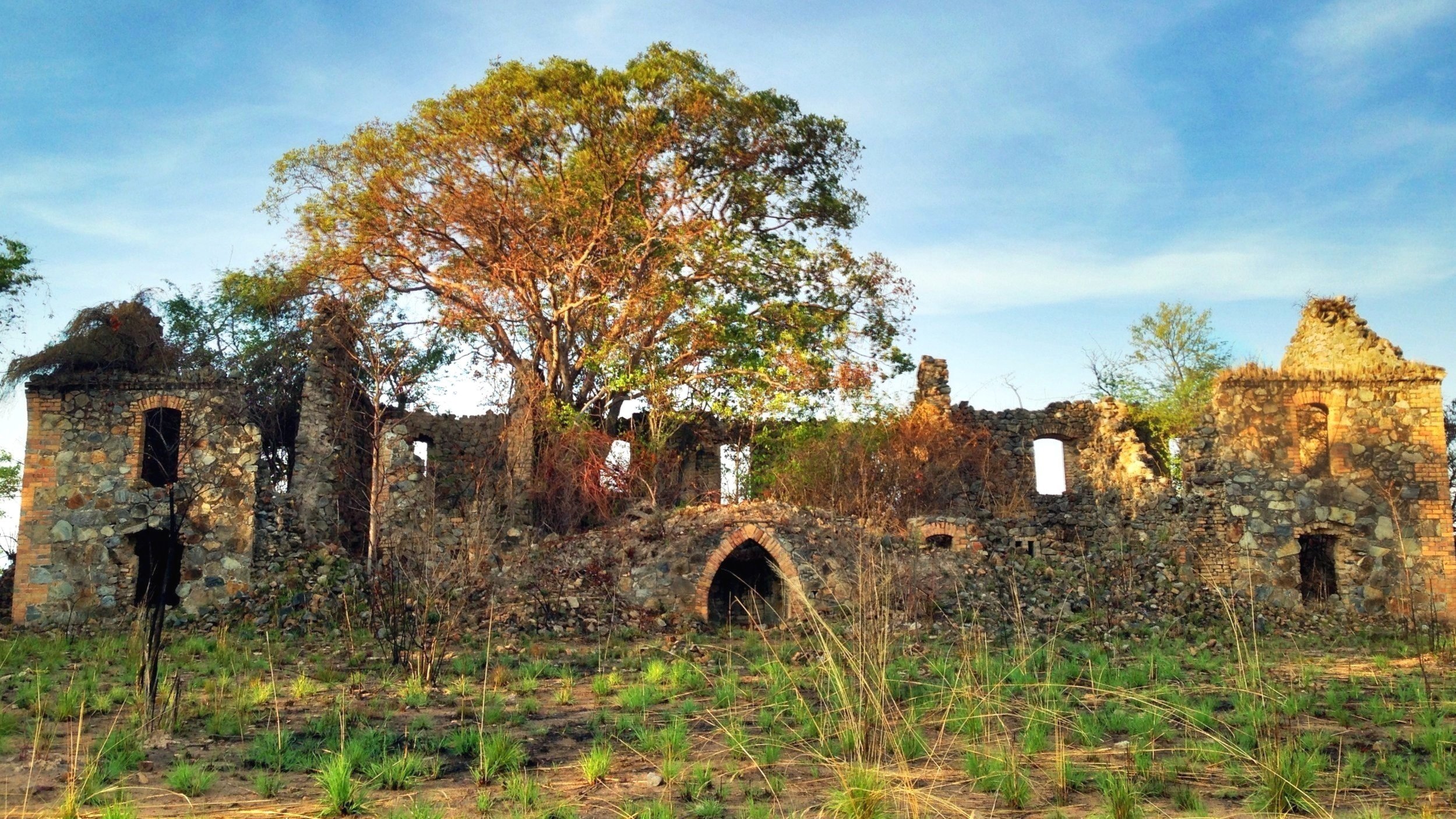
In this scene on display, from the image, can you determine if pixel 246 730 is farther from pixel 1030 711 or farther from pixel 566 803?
pixel 1030 711

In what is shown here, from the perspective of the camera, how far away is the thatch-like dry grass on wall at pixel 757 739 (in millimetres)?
6887

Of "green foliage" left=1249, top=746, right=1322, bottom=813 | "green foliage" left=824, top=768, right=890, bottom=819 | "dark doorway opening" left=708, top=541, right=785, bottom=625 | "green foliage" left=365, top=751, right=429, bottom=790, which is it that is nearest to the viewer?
"green foliage" left=824, top=768, right=890, bottom=819

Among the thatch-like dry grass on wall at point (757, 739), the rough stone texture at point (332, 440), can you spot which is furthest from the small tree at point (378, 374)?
Result: the thatch-like dry grass on wall at point (757, 739)

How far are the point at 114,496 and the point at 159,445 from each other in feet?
4.54

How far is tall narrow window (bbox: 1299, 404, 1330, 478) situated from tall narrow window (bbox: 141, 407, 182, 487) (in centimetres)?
1884

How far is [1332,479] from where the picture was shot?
1869 cm

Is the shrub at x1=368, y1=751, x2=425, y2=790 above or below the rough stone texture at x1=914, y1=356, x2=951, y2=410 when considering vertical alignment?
below

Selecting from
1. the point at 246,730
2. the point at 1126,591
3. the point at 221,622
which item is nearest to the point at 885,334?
the point at 1126,591

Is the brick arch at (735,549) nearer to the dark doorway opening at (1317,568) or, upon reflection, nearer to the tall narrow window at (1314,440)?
the dark doorway opening at (1317,568)

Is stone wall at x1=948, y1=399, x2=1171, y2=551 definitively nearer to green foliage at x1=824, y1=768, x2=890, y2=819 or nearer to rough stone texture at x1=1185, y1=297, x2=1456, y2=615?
rough stone texture at x1=1185, y1=297, x2=1456, y2=615

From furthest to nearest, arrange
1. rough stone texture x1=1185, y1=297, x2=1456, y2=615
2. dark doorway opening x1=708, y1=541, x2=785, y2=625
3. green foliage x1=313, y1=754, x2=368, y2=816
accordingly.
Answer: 1. rough stone texture x1=1185, y1=297, x2=1456, y2=615
2. dark doorway opening x1=708, y1=541, x2=785, y2=625
3. green foliage x1=313, y1=754, x2=368, y2=816

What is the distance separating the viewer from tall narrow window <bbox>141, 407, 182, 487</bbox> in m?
18.1

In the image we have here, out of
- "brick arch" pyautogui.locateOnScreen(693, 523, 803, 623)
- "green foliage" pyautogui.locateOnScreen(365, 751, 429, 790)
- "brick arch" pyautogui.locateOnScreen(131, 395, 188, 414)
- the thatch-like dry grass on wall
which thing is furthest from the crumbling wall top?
"brick arch" pyautogui.locateOnScreen(131, 395, 188, 414)

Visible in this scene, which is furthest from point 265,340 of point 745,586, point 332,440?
point 745,586
